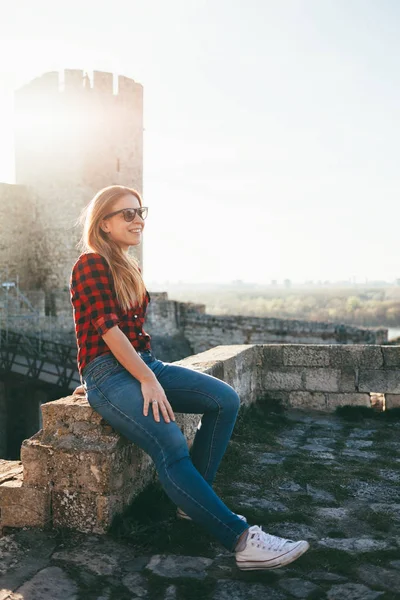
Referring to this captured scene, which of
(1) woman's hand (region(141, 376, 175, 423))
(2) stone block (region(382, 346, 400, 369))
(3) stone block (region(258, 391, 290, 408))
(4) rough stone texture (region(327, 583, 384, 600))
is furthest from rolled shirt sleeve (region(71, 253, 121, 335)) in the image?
(2) stone block (region(382, 346, 400, 369))

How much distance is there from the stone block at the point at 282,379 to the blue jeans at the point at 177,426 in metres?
3.08

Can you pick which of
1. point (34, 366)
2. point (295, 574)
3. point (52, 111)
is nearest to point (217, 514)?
point (295, 574)

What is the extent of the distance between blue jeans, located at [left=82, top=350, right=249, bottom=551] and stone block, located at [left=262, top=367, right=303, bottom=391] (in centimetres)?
308

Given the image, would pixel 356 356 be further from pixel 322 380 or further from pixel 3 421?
pixel 3 421

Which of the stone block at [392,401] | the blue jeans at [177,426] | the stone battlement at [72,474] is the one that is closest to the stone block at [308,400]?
the stone block at [392,401]

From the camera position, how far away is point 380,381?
19.6 feet

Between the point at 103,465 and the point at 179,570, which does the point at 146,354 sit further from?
the point at 179,570

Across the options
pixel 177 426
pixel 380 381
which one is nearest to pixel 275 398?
pixel 380 381

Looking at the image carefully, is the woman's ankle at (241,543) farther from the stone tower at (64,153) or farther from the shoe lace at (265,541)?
the stone tower at (64,153)

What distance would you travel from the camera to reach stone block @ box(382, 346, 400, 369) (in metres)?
5.97

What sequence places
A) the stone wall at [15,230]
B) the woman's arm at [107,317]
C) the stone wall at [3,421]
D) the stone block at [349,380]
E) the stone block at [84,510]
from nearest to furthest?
the woman's arm at [107,317], the stone block at [84,510], the stone block at [349,380], the stone wall at [3,421], the stone wall at [15,230]

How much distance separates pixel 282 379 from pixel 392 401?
3.41 feet

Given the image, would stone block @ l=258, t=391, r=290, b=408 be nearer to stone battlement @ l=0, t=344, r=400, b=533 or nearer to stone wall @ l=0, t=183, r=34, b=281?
stone battlement @ l=0, t=344, r=400, b=533

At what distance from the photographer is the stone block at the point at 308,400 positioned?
240 inches
